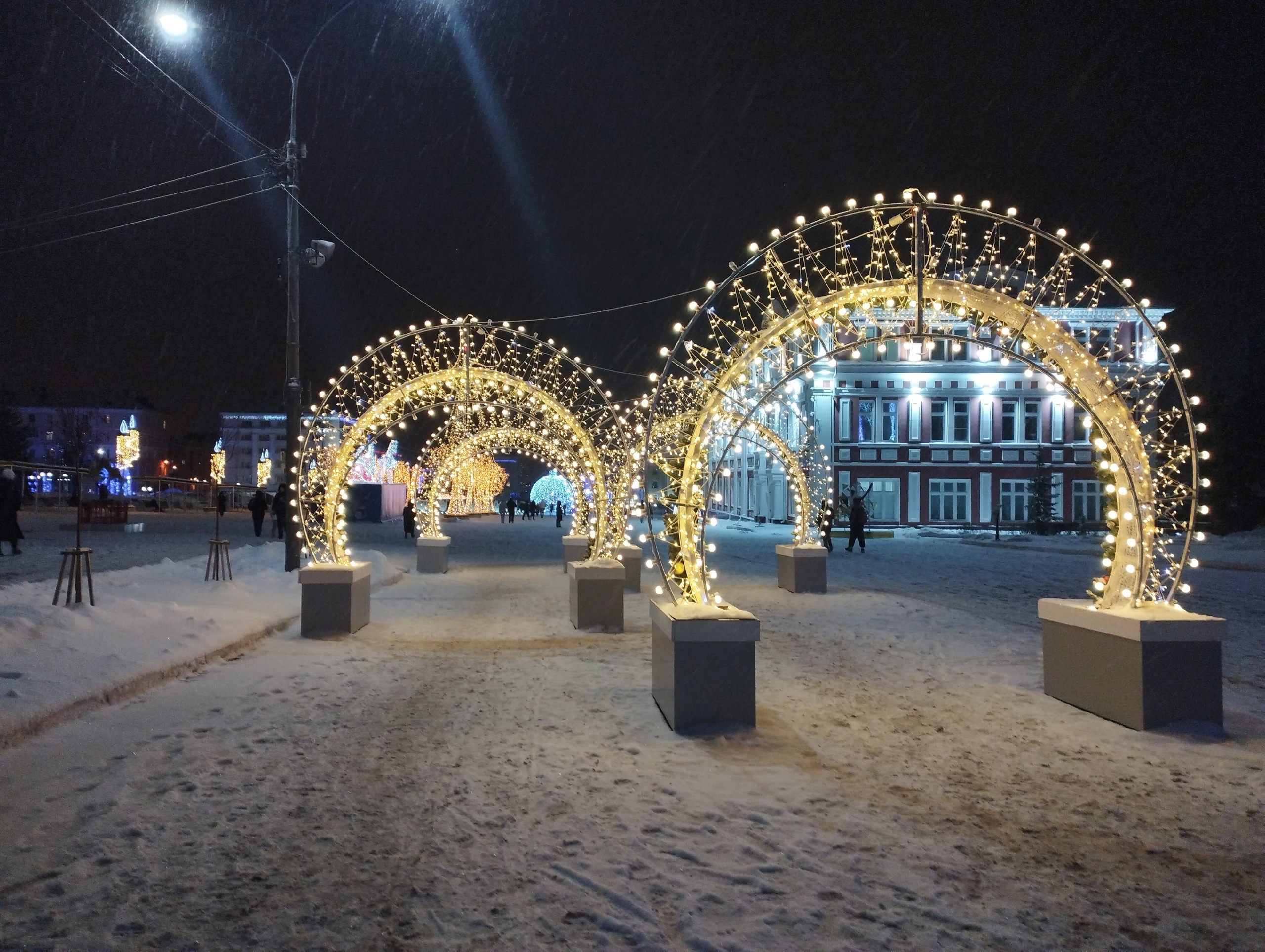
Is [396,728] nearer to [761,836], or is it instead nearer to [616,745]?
[616,745]

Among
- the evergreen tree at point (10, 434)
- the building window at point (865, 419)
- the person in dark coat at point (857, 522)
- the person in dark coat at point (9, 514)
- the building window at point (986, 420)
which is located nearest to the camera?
the person in dark coat at point (9, 514)

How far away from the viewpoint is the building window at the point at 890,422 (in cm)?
4578

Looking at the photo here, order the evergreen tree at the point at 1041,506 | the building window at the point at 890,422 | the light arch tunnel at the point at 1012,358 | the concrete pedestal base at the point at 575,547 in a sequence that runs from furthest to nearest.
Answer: the building window at the point at 890,422, the evergreen tree at the point at 1041,506, the concrete pedestal base at the point at 575,547, the light arch tunnel at the point at 1012,358

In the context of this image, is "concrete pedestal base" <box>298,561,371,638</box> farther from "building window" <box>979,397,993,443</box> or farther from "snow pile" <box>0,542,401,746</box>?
"building window" <box>979,397,993,443</box>

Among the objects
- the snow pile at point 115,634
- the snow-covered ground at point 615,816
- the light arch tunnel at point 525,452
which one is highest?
the light arch tunnel at point 525,452

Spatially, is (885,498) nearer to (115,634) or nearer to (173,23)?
(173,23)

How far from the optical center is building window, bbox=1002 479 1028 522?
45500mm

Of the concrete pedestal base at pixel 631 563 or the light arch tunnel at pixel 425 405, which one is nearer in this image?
the light arch tunnel at pixel 425 405

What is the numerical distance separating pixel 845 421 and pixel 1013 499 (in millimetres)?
8815

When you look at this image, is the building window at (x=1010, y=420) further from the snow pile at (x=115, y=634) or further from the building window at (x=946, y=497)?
the snow pile at (x=115, y=634)

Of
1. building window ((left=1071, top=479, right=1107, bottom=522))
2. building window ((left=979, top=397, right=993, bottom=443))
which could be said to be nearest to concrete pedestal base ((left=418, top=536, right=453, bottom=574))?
building window ((left=979, top=397, right=993, bottom=443))

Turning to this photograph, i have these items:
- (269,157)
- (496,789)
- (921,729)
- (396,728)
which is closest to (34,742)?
(396,728)

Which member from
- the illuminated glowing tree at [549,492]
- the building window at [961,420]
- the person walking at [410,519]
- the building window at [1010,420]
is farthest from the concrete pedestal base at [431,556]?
the illuminated glowing tree at [549,492]

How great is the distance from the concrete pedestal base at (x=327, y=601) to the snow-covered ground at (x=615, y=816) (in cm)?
182
